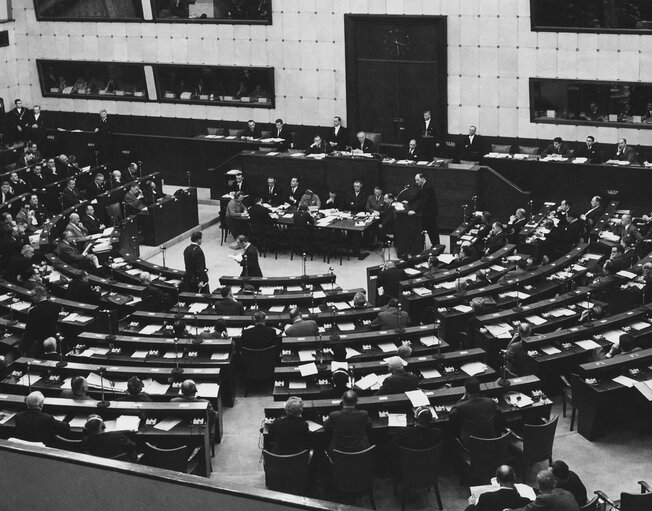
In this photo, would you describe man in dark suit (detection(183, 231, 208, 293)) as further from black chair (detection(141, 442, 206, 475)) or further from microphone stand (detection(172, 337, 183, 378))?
black chair (detection(141, 442, 206, 475))

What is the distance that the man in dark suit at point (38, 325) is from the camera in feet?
45.0

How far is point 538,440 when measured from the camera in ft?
35.0

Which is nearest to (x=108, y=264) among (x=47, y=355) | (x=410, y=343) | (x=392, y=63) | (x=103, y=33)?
(x=47, y=355)

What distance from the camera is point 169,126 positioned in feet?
89.0

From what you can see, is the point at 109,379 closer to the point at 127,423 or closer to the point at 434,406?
the point at 127,423

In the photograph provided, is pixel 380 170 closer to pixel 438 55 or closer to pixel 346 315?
pixel 438 55

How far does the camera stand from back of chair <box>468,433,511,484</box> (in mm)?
10383

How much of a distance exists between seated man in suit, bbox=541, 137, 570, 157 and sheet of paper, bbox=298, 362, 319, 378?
1159 cm

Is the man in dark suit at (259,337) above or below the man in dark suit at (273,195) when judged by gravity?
below

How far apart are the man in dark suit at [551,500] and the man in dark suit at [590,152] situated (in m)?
13.9

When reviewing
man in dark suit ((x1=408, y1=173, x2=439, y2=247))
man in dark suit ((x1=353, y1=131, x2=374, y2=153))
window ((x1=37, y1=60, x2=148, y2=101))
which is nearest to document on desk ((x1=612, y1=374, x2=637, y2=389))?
man in dark suit ((x1=408, y1=173, x2=439, y2=247))

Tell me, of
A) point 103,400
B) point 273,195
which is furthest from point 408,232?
point 103,400

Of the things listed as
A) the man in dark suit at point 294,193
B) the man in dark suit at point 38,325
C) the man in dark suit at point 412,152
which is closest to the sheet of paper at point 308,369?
the man in dark suit at point 38,325

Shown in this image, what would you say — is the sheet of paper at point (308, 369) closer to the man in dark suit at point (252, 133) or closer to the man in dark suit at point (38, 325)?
the man in dark suit at point (38, 325)
